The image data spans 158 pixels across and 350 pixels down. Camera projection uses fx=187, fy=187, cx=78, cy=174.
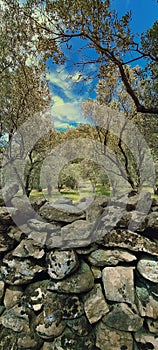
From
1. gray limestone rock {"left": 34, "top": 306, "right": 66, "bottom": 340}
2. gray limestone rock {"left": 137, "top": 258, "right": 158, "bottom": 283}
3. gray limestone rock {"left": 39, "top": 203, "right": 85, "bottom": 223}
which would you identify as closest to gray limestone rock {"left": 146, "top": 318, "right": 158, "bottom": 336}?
gray limestone rock {"left": 137, "top": 258, "right": 158, "bottom": 283}

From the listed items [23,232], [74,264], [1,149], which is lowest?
[74,264]

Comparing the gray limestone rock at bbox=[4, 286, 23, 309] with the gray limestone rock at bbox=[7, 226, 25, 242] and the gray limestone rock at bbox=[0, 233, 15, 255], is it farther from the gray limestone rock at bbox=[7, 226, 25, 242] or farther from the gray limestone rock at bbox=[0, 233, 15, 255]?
the gray limestone rock at bbox=[7, 226, 25, 242]

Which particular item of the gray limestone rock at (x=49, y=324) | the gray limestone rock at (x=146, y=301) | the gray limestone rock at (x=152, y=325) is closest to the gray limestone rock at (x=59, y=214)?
the gray limestone rock at (x=49, y=324)

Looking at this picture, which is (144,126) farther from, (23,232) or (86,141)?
(23,232)

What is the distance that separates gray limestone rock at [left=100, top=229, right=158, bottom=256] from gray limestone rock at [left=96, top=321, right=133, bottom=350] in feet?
4.05

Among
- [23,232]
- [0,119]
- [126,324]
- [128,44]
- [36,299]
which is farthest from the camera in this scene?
[0,119]

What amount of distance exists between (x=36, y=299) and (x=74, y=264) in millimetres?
884

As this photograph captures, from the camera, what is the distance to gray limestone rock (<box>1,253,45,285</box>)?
3.34 meters

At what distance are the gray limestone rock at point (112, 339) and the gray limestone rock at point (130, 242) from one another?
1.23 m

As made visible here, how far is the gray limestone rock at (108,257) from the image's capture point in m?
3.21

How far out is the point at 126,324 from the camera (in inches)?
113

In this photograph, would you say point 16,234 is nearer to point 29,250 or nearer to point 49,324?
point 29,250

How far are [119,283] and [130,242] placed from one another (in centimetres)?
68

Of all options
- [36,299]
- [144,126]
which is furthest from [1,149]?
[36,299]
